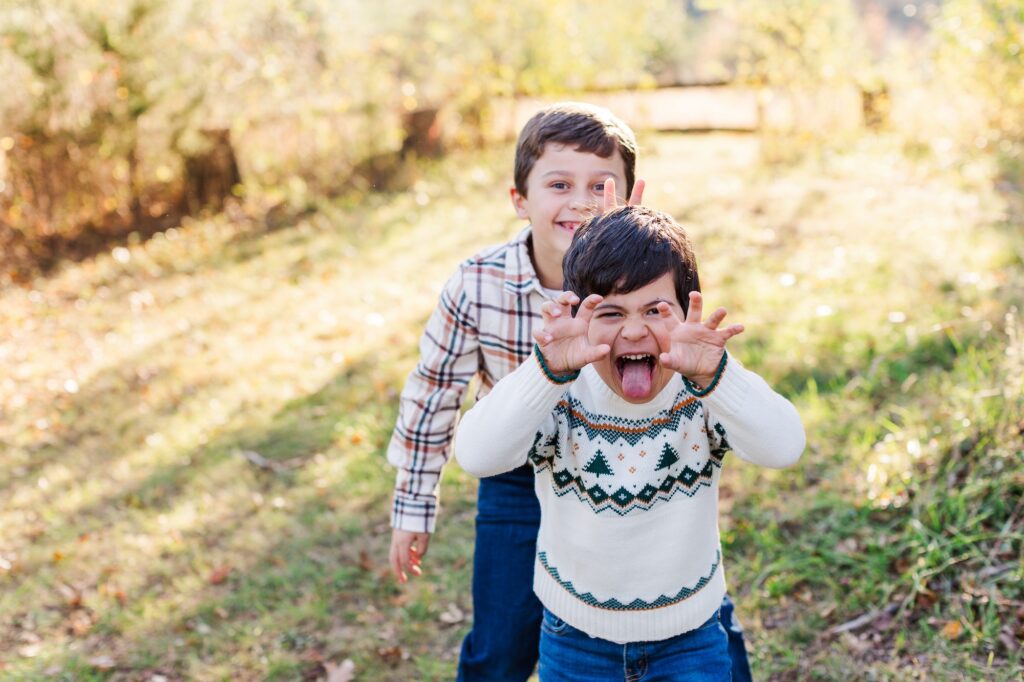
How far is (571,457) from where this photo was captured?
219 centimetres

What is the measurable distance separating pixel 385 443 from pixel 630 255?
3851 millimetres

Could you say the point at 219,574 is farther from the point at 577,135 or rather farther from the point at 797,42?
the point at 797,42

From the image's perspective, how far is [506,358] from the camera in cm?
279

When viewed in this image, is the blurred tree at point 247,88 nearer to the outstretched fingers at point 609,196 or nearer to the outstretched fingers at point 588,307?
the outstretched fingers at point 609,196

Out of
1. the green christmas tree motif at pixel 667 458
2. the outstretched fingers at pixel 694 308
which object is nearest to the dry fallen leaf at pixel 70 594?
the green christmas tree motif at pixel 667 458

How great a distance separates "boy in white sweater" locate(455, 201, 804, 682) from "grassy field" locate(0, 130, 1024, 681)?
5.06ft

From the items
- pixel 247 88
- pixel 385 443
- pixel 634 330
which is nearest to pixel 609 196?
pixel 634 330

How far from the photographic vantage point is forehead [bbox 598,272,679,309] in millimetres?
1990

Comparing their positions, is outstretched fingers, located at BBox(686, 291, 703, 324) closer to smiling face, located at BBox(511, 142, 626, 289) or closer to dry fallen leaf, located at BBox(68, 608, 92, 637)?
smiling face, located at BBox(511, 142, 626, 289)

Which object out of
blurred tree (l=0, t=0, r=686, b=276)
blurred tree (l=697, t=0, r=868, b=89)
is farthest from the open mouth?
blurred tree (l=0, t=0, r=686, b=276)

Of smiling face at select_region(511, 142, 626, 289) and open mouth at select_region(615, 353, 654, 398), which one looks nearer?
open mouth at select_region(615, 353, 654, 398)

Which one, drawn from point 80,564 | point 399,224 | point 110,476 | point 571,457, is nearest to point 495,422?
point 571,457

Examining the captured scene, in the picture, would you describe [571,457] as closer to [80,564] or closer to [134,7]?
[80,564]

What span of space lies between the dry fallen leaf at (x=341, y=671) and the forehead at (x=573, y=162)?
7.49ft
